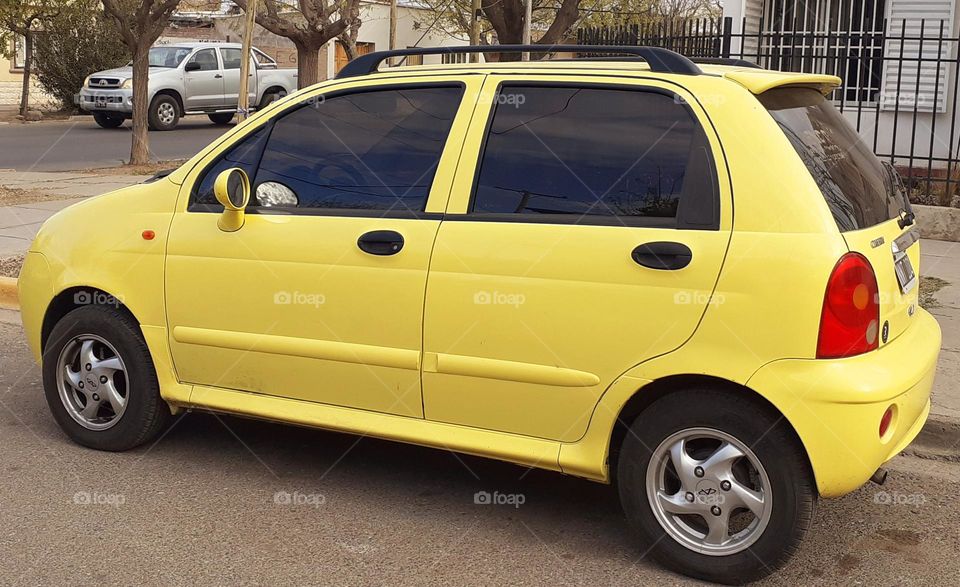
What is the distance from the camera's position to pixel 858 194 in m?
4.00

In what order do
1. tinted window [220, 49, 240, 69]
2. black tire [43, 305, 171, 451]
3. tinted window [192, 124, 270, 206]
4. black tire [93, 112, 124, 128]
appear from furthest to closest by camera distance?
tinted window [220, 49, 240, 69]
black tire [93, 112, 124, 128]
black tire [43, 305, 171, 451]
tinted window [192, 124, 270, 206]

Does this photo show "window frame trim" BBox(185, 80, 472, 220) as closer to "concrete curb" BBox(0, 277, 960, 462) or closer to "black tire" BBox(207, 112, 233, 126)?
"concrete curb" BBox(0, 277, 960, 462)

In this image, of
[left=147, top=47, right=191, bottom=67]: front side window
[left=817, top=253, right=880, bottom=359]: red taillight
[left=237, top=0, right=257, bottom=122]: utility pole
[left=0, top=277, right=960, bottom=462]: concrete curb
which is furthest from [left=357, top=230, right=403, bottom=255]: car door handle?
[left=147, top=47, right=191, bottom=67]: front side window

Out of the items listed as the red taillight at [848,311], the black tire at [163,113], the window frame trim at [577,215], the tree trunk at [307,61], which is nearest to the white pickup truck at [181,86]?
the black tire at [163,113]

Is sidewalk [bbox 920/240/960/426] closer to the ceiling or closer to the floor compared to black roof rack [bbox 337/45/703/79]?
closer to the floor

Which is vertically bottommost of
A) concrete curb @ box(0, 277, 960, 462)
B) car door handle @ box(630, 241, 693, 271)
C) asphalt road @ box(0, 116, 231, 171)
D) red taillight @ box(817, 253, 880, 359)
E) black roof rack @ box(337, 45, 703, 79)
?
asphalt road @ box(0, 116, 231, 171)

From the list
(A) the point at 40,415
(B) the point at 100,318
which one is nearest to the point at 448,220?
(B) the point at 100,318

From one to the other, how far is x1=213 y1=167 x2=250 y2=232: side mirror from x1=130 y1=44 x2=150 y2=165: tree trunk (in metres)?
12.9

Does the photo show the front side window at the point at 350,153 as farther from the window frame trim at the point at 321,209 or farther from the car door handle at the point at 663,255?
the car door handle at the point at 663,255

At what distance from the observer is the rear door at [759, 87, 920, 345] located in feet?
12.6

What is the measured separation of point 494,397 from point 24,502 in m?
2.04

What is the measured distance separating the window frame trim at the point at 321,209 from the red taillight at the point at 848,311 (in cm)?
148

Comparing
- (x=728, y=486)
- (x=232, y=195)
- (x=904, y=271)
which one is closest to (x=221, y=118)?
(x=232, y=195)

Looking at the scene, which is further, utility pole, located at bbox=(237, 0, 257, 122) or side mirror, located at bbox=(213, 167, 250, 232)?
utility pole, located at bbox=(237, 0, 257, 122)
